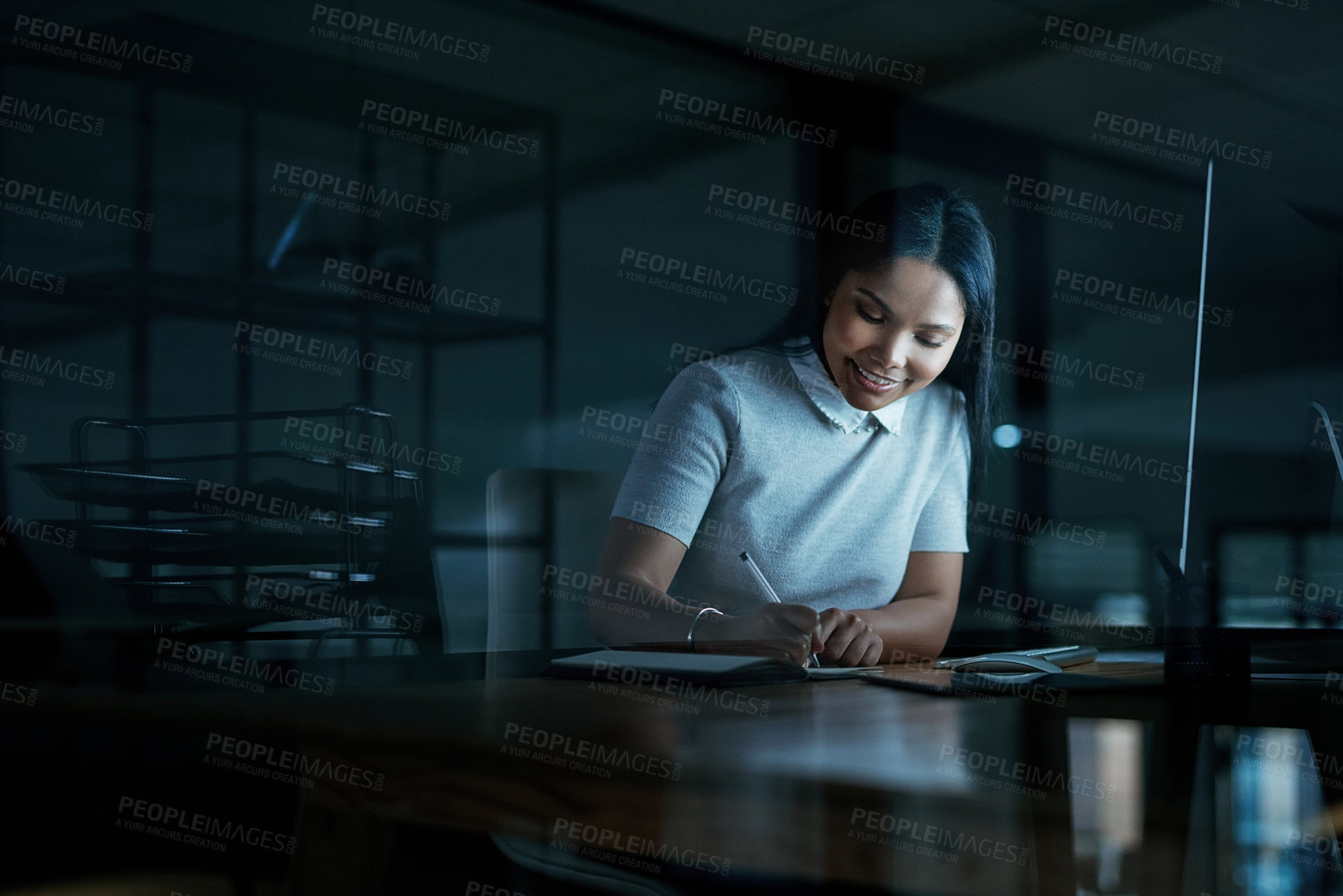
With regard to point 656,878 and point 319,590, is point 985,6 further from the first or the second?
point 656,878

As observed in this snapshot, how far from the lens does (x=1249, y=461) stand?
3.41 ft

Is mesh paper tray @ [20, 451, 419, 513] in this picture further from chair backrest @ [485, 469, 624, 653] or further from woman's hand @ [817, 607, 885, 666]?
woman's hand @ [817, 607, 885, 666]

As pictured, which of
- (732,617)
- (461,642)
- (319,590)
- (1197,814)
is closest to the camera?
(1197,814)

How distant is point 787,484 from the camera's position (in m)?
1.76

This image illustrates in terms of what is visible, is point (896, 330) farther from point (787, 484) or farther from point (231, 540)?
point (231, 540)

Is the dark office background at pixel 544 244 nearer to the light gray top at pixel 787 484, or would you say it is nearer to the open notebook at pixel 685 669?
the light gray top at pixel 787 484

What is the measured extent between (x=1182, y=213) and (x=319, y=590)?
400cm

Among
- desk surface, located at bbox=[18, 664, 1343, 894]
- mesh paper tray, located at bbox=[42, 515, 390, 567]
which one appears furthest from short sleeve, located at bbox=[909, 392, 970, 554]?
mesh paper tray, located at bbox=[42, 515, 390, 567]

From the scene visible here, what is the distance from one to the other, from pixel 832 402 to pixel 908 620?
1.29 ft

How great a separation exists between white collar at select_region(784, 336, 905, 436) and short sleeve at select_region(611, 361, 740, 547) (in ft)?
0.51

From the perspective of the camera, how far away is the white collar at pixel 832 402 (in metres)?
1.80

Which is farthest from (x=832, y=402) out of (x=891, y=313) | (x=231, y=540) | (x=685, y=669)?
(x=231, y=540)

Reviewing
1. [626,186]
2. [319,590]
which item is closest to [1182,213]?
[626,186]

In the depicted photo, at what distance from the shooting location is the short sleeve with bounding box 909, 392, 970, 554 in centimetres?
185
